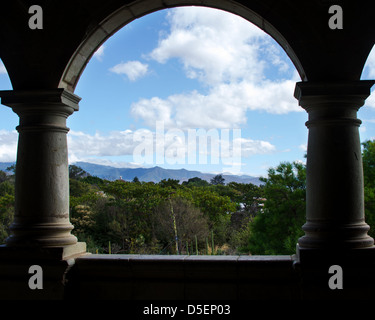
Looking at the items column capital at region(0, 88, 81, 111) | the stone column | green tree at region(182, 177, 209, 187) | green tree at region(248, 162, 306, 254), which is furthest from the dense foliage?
column capital at region(0, 88, 81, 111)

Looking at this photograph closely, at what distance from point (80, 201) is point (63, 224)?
17497 millimetres

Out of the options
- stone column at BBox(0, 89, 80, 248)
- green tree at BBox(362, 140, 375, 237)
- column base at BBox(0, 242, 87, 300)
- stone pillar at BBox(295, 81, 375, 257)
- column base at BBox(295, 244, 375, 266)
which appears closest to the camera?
column base at BBox(295, 244, 375, 266)

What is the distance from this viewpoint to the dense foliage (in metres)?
14.6

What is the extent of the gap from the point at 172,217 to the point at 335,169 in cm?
1587

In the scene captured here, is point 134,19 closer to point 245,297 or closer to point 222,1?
point 222,1

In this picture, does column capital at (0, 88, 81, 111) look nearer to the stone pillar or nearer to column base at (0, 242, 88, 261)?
column base at (0, 242, 88, 261)

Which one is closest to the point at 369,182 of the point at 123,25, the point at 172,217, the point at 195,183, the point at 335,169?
the point at 172,217

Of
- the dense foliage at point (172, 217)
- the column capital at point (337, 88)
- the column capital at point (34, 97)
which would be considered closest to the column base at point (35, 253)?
the column capital at point (34, 97)

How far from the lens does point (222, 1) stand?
15.5 ft

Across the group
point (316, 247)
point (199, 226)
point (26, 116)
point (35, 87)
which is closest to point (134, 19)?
point (35, 87)

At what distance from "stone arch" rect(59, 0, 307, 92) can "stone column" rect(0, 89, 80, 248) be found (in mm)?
381

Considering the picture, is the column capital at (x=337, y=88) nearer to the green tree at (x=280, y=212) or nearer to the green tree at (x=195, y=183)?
the green tree at (x=280, y=212)

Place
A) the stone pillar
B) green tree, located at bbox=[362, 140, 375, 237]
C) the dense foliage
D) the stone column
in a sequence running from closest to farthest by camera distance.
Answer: the stone pillar → the stone column → green tree, located at bbox=[362, 140, 375, 237] → the dense foliage

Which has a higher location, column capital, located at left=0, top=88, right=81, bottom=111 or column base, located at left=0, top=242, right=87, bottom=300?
column capital, located at left=0, top=88, right=81, bottom=111
